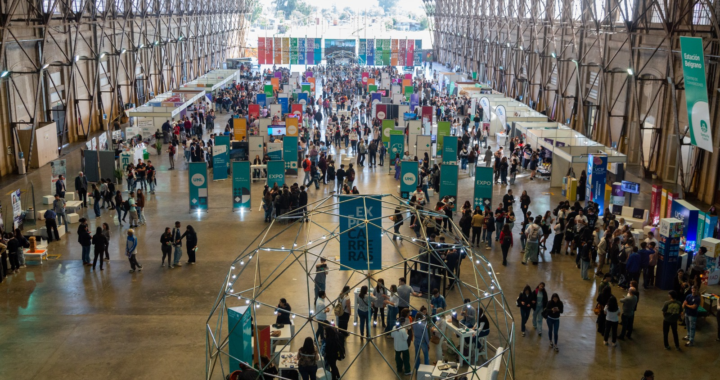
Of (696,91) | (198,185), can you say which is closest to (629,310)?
(696,91)

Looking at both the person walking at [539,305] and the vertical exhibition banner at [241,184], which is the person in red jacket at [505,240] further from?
the vertical exhibition banner at [241,184]

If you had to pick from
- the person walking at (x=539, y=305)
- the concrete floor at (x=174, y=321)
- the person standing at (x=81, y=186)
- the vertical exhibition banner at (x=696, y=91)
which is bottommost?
the concrete floor at (x=174, y=321)

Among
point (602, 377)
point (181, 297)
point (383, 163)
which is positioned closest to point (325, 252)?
point (181, 297)

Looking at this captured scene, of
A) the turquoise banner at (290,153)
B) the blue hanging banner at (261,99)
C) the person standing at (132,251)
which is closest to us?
the person standing at (132,251)

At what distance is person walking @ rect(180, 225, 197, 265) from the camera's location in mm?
17141

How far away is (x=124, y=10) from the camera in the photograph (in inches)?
1593

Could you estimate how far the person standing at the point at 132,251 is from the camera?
1634 cm

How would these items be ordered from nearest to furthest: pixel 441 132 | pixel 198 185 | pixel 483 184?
pixel 483 184 → pixel 198 185 → pixel 441 132

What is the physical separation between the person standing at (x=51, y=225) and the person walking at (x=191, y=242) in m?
4.23

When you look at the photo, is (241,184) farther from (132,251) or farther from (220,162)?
(132,251)

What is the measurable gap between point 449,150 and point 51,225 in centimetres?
1488

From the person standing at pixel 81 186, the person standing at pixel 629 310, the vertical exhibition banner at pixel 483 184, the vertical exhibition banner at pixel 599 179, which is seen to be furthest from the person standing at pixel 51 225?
the vertical exhibition banner at pixel 599 179

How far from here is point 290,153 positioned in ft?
91.0

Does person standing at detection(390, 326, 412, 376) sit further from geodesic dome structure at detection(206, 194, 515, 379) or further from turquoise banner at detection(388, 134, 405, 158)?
turquoise banner at detection(388, 134, 405, 158)
